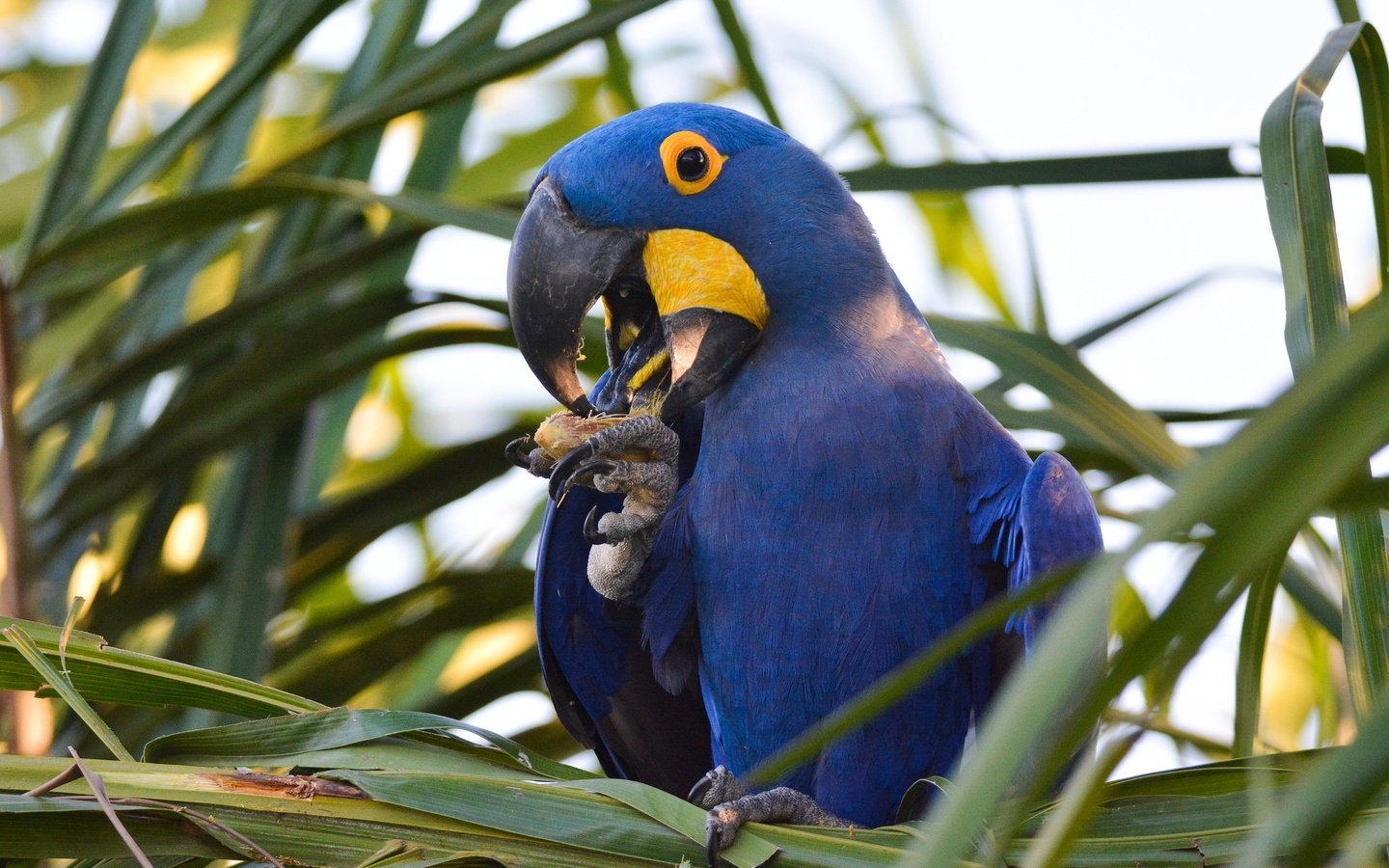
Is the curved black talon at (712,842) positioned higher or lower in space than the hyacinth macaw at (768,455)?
lower

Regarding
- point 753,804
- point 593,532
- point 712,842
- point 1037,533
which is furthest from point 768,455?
point 712,842

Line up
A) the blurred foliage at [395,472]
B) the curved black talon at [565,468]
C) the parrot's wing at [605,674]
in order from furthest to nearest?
the parrot's wing at [605,674] < the curved black talon at [565,468] < the blurred foliage at [395,472]

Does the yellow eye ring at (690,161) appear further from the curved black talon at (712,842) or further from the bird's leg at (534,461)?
the curved black talon at (712,842)

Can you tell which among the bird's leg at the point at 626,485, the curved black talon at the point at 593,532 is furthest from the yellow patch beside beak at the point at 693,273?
the curved black talon at the point at 593,532

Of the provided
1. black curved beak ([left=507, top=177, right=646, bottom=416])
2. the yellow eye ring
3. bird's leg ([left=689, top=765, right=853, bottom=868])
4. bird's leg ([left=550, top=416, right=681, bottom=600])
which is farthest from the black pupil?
bird's leg ([left=689, top=765, right=853, bottom=868])

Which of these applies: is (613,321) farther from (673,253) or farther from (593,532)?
(593,532)

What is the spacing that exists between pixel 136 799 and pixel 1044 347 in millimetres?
924

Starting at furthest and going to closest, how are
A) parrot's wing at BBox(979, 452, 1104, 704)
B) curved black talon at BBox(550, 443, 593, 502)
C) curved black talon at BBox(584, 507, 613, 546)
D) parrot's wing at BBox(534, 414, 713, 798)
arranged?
parrot's wing at BBox(534, 414, 713, 798)
curved black talon at BBox(584, 507, 613, 546)
curved black talon at BBox(550, 443, 593, 502)
parrot's wing at BBox(979, 452, 1104, 704)

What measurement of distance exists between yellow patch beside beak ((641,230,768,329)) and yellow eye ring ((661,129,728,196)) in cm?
6

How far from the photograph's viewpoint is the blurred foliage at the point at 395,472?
1.69 ft

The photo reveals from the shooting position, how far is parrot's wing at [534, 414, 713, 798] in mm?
1778

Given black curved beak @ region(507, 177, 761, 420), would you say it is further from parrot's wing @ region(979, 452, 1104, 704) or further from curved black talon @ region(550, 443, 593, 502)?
parrot's wing @ region(979, 452, 1104, 704)

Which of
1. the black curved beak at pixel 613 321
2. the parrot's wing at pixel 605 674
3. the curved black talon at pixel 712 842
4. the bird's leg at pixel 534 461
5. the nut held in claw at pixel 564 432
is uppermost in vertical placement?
the black curved beak at pixel 613 321

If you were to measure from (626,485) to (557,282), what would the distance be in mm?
264
